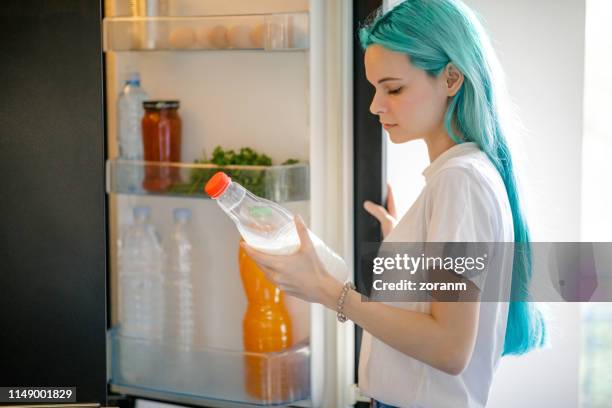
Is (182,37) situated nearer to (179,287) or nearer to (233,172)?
(233,172)

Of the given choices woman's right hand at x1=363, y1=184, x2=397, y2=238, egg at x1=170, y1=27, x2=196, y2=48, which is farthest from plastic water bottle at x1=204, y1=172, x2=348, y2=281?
egg at x1=170, y1=27, x2=196, y2=48

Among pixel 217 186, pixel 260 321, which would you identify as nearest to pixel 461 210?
pixel 217 186

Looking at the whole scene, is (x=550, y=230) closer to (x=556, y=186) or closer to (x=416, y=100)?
(x=556, y=186)

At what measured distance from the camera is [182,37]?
1852mm

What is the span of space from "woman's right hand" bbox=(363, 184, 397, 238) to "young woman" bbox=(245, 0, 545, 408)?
0.45 m

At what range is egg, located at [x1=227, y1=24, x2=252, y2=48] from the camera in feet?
5.79

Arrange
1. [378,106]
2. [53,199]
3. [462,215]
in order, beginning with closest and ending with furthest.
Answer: [53,199]
[462,215]
[378,106]

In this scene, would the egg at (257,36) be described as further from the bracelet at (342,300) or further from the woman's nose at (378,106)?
the bracelet at (342,300)

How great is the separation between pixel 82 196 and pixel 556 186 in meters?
0.97

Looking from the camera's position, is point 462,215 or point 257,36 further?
point 257,36

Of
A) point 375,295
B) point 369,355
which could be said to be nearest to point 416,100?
point 375,295

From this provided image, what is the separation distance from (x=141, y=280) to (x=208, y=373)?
305 millimetres

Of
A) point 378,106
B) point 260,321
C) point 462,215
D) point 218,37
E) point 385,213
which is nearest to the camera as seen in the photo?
point 462,215

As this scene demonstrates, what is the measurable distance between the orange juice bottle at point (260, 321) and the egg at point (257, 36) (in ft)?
1.59
